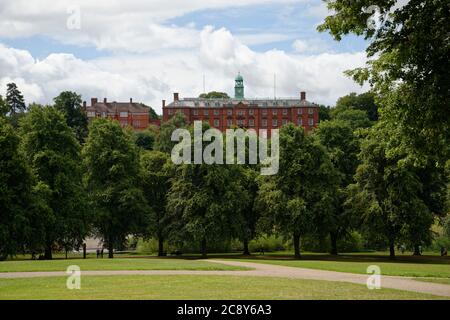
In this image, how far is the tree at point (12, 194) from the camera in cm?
4581

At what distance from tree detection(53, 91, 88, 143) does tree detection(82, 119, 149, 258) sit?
52.9 m

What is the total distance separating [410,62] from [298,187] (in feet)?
114

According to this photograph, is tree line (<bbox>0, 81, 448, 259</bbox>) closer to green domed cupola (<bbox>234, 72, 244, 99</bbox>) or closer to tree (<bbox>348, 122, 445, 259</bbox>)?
tree (<bbox>348, 122, 445, 259</bbox>)

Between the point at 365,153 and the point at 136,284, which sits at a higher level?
the point at 365,153

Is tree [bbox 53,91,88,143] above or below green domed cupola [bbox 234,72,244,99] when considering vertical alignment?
below

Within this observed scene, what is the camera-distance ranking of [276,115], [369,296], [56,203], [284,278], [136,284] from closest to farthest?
[369,296] < [136,284] < [284,278] < [56,203] < [276,115]

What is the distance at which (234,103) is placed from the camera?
16438 cm

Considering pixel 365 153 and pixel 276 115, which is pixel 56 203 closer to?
pixel 365 153

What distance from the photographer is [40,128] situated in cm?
5544

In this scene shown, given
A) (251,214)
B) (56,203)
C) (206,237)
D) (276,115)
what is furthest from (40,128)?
(276,115)

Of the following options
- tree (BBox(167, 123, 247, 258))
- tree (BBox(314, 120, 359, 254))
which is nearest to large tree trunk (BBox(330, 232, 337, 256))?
tree (BBox(314, 120, 359, 254))

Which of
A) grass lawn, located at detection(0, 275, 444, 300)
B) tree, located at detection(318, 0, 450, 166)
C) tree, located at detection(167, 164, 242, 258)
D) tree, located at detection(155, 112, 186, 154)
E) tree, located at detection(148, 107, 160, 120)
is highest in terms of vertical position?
tree, located at detection(148, 107, 160, 120)

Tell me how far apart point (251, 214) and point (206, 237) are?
706cm

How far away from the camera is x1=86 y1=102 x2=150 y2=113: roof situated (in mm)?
172000
